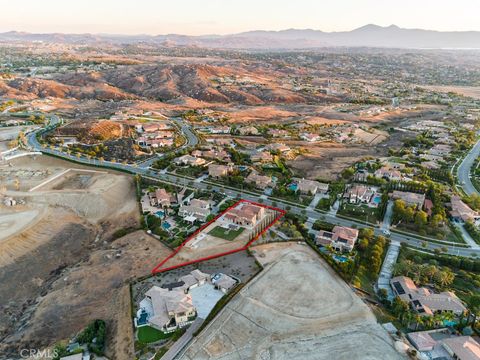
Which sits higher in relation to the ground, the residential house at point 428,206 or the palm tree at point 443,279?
the palm tree at point 443,279

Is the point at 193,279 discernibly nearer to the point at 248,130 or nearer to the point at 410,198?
the point at 410,198

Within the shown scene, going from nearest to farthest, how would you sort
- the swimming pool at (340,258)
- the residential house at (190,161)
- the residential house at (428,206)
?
the swimming pool at (340,258), the residential house at (428,206), the residential house at (190,161)

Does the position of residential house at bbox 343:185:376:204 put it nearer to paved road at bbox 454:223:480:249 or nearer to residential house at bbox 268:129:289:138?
paved road at bbox 454:223:480:249

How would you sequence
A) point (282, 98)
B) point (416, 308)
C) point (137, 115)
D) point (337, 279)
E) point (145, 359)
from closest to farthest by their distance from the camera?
point (145, 359) → point (416, 308) → point (337, 279) → point (137, 115) → point (282, 98)

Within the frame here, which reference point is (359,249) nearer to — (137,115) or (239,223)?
(239,223)

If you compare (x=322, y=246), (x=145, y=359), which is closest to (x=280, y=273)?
(x=322, y=246)

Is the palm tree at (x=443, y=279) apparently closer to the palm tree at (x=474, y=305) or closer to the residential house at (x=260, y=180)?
the palm tree at (x=474, y=305)

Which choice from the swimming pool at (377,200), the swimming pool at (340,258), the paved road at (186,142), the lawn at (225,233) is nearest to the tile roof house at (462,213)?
the swimming pool at (377,200)
